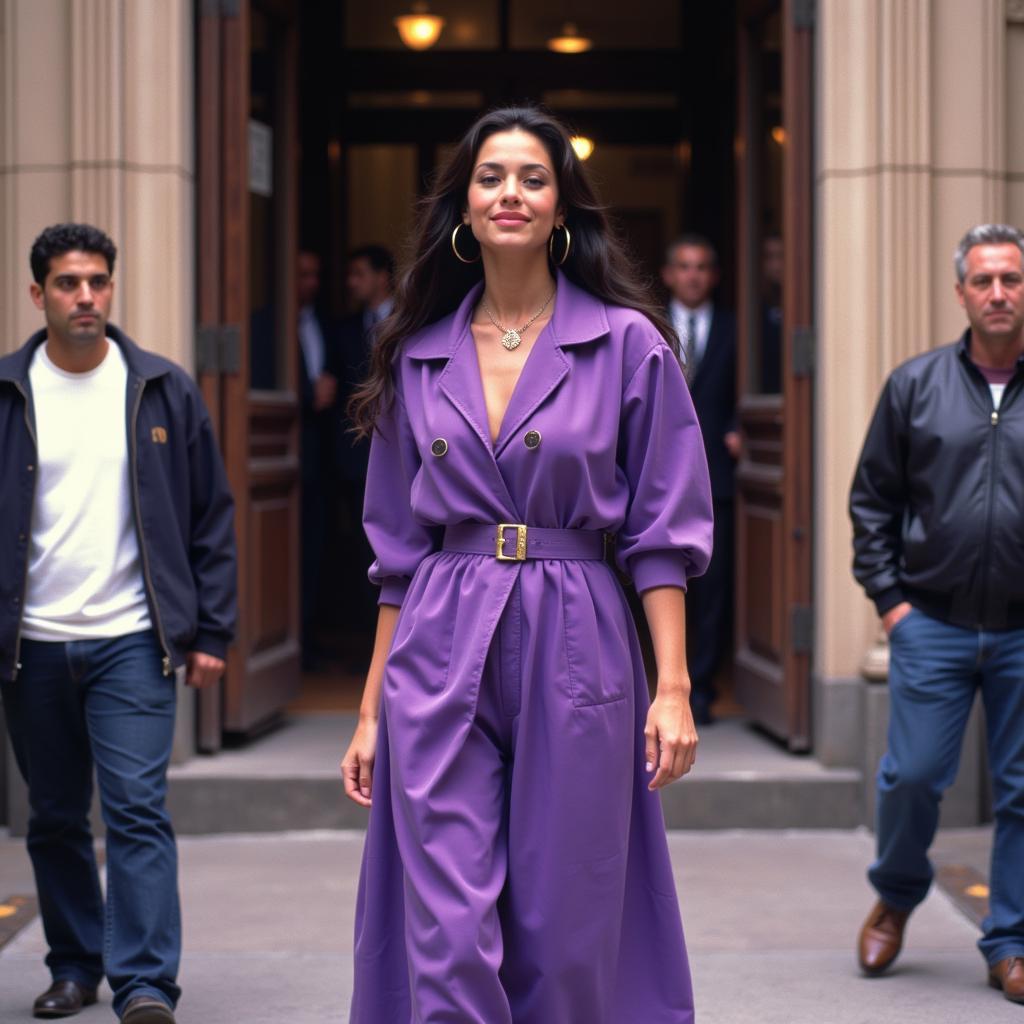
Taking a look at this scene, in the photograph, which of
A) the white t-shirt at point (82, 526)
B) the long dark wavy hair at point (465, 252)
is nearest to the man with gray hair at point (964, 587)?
the long dark wavy hair at point (465, 252)

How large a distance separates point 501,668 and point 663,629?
30 cm

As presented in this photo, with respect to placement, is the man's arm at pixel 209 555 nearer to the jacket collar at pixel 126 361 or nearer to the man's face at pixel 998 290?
the jacket collar at pixel 126 361

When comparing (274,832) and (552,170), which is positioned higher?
(552,170)

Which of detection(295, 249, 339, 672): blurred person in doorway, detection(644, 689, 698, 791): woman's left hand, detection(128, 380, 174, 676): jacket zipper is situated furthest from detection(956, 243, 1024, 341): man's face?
detection(295, 249, 339, 672): blurred person in doorway

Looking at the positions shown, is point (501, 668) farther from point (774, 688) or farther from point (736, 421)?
point (736, 421)

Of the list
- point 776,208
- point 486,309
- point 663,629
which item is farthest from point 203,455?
point 776,208

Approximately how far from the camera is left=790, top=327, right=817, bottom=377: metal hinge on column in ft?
22.8

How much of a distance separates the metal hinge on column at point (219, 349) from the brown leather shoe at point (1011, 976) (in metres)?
3.65

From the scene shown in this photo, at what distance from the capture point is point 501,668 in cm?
322

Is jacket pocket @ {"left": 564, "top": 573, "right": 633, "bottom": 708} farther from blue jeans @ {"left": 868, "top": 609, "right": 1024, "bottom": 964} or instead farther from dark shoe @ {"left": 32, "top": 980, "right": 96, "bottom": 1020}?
dark shoe @ {"left": 32, "top": 980, "right": 96, "bottom": 1020}

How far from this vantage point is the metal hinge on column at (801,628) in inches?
278

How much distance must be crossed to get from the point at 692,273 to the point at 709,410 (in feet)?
2.05

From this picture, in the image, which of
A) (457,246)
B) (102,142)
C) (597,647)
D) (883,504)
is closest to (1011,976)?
(883,504)

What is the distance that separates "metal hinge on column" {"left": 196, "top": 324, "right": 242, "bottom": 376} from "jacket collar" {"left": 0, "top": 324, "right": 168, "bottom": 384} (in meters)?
2.10
